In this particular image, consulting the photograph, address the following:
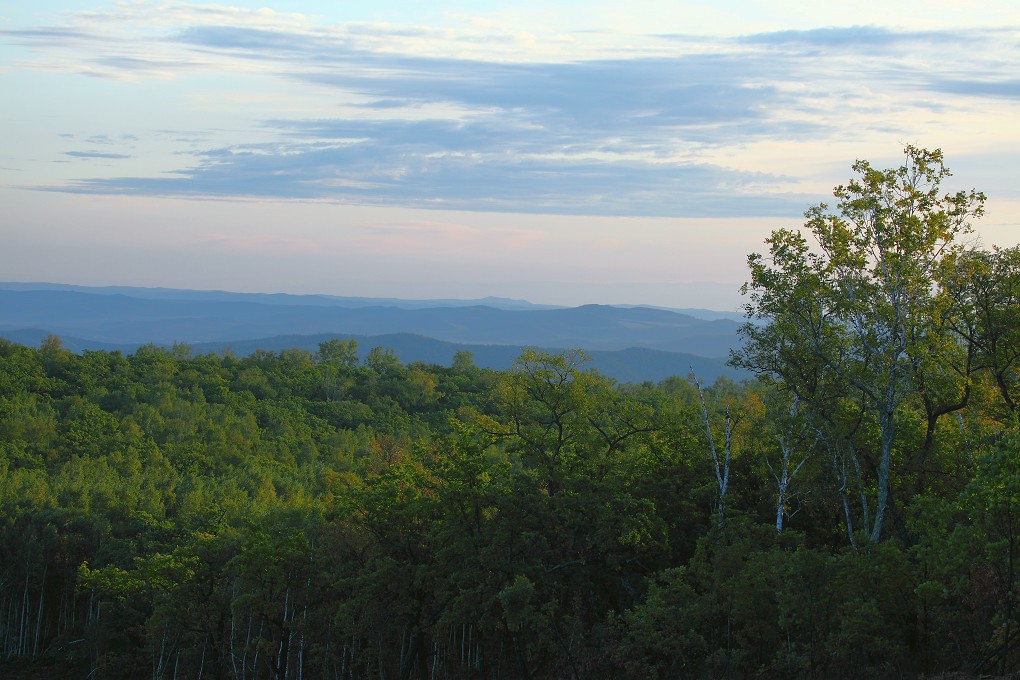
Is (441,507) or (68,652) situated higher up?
(441,507)

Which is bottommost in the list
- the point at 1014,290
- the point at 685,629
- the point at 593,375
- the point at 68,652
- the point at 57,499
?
the point at 68,652

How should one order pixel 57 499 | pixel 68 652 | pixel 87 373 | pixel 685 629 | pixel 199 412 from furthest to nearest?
pixel 87 373, pixel 199 412, pixel 57 499, pixel 68 652, pixel 685 629

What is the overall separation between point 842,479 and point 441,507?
10.6 m

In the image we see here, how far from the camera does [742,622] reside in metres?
21.5

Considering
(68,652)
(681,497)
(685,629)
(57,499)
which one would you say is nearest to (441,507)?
(681,497)

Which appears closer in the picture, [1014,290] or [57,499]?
[1014,290]

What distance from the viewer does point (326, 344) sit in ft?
458

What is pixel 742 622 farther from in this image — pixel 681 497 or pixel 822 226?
pixel 822 226

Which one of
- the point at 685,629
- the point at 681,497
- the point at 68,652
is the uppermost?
the point at 681,497

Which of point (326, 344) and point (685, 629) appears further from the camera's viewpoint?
point (326, 344)

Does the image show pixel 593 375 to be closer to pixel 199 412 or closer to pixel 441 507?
pixel 441 507

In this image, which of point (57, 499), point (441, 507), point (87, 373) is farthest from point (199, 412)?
point (441, 507)

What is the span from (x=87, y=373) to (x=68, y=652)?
41.9 metres

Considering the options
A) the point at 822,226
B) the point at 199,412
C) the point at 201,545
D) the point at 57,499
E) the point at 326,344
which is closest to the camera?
the point at 822,226
